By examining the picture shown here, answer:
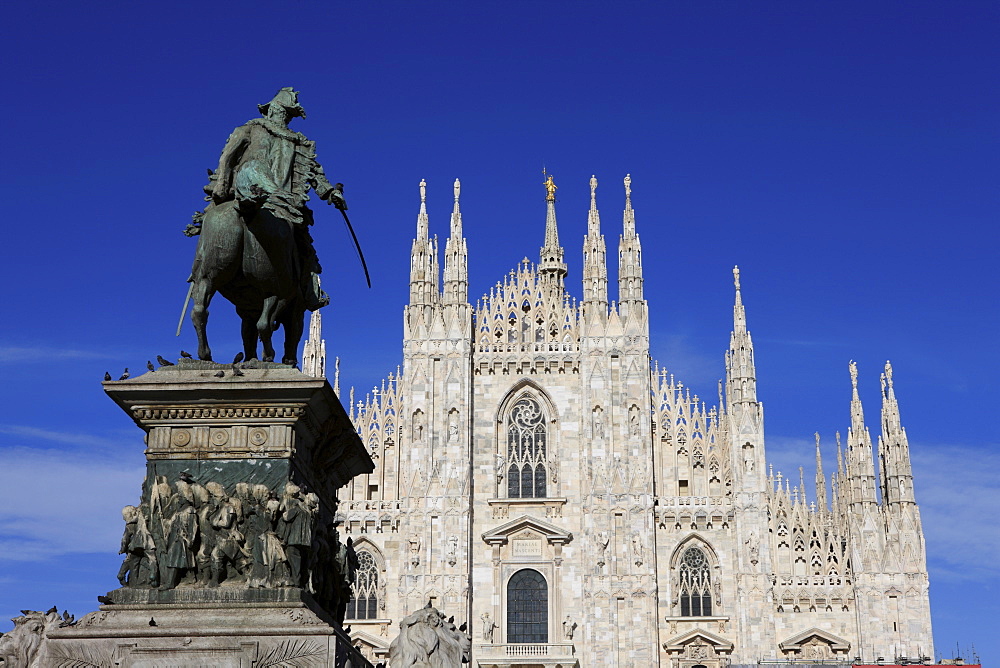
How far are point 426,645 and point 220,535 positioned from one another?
1961 millimetres

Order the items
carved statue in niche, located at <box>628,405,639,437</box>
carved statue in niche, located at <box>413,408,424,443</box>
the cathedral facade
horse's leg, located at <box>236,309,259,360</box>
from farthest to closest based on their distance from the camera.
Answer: carved statue in niche, located at <box>413,408,424,443</box>
carved statue in niche, located at <box>628,405,639,437</box>
the cathedral facade
horse's leg, located at <box>236,309,259,360</box>

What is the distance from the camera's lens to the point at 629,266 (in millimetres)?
45250

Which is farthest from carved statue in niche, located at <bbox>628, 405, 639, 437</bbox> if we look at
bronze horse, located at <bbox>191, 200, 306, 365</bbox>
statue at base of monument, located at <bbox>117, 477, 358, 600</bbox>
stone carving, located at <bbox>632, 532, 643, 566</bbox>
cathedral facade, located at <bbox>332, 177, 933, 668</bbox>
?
statue at base of monument, located at <bbox>117, 477, 358, 600</bbox>

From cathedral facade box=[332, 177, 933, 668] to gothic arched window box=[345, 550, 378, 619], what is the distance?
0.23ft

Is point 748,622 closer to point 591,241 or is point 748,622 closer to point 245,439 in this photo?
point 591,241

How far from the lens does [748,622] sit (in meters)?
40.8

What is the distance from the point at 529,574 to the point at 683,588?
5.31 meters

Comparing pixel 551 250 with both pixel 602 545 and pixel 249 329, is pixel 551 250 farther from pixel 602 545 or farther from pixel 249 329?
pixel 249 329

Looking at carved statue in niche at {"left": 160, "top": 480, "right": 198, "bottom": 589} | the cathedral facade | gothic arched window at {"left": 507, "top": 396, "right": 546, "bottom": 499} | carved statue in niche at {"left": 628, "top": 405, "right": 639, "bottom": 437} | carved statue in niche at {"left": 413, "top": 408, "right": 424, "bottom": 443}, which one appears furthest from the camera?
gothic arched window at {"left": 507, "top": 396, "right": 546, "bottom": 499}

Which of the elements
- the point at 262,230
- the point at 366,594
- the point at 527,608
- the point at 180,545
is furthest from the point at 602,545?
the point at 180,545

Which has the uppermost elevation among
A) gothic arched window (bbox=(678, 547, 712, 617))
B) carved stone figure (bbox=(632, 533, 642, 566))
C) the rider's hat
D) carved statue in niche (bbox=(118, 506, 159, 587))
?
carved stone figure (bbox=(632, 533, 642, 566))

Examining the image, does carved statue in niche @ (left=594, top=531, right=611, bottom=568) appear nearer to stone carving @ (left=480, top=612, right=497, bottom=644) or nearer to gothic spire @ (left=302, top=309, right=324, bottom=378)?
stone carving @ (left=480, top=612, right=497, bottom=644)

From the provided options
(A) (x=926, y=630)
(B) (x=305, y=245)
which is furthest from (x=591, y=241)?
(B) (x=305, y=245)

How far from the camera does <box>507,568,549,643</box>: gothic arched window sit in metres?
42.1
